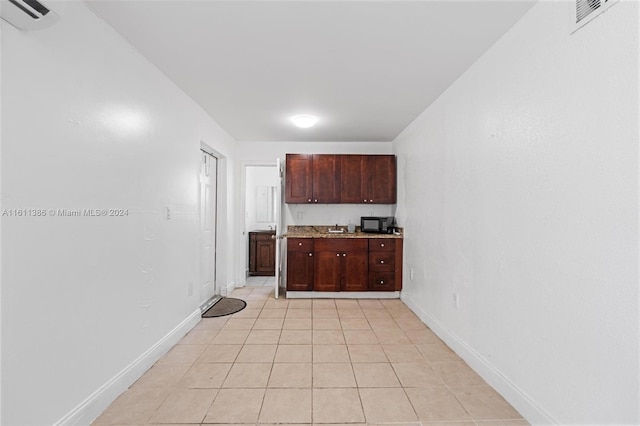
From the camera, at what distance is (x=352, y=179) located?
454 centimetres

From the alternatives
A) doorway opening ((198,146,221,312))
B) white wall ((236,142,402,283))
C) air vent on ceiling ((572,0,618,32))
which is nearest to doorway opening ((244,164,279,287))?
white wall ((236,142,402,283))

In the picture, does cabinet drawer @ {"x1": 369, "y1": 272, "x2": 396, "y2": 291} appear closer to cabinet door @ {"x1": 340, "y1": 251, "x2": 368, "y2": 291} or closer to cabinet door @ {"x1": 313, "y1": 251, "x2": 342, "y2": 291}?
cabinet door @ {"x1": 340, "y1": 251, "x2": 368, "y2": 291}

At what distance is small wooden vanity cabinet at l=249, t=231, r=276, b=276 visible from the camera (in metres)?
5.61

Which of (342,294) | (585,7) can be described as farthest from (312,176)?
(585,7)

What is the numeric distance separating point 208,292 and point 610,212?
4.12 m

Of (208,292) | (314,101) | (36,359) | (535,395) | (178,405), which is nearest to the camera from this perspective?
(36,359)

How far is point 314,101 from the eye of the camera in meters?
3.11

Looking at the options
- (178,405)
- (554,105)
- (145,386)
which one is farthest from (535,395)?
(145,386)

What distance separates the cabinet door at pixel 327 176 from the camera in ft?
14.9

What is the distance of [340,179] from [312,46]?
256 cm

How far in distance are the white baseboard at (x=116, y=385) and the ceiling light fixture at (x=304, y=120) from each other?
2.59 metres

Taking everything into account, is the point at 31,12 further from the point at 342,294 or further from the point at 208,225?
the point at 342,294

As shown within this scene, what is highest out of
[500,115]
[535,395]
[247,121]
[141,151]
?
[247,121]

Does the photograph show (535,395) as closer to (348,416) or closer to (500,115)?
(348,416)
